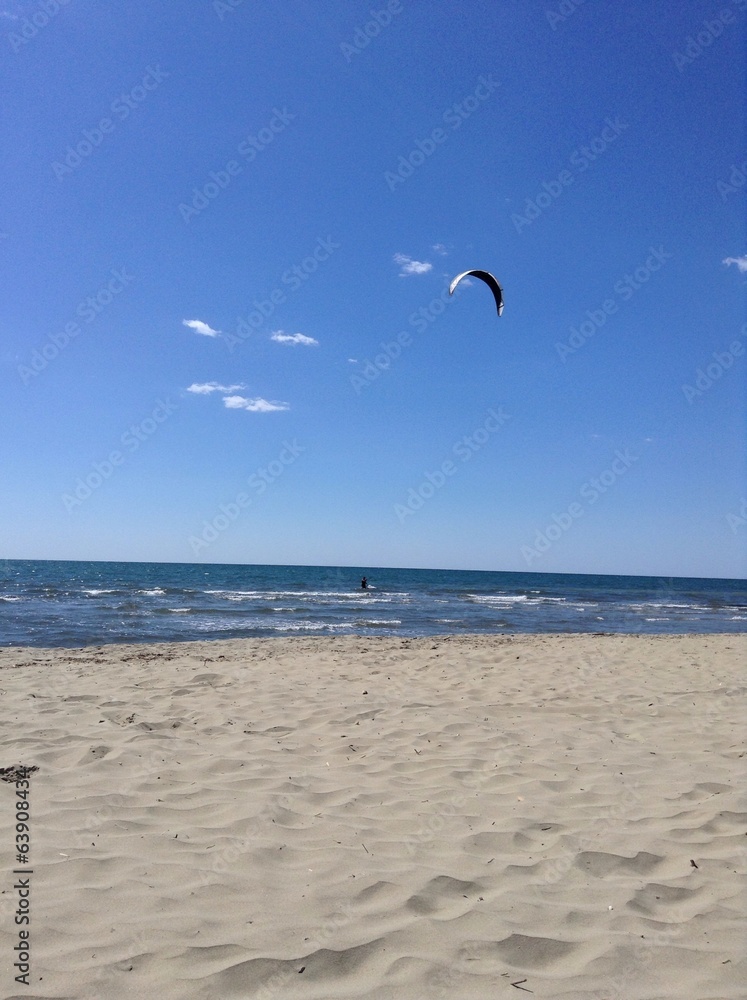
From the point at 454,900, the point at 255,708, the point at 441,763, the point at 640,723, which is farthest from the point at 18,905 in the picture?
the point at 640,723

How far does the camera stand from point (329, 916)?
114 inches

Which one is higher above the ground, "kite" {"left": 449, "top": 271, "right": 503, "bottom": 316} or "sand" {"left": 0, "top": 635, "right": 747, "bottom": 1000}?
"kite" {"left": 449, "top": 271, "right": 503, "bottom": 316}

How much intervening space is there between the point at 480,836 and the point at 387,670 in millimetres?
5768

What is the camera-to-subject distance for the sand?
2561mm

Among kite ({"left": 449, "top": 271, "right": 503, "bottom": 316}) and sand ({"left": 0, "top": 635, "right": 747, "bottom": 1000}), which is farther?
kite ({"left": 449, "top": 271, "right": 503, "bottom": 316})

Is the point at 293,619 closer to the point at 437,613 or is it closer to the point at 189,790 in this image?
the point at 437,613

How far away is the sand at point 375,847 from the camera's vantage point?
2.56 meters

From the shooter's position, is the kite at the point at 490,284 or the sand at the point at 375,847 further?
the kite at the point at 490,284

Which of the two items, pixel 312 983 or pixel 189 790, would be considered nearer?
pixel 312 983

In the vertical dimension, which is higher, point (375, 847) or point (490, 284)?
point (490, 284)

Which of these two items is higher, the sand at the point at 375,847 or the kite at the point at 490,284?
the kite at the point at 490,284

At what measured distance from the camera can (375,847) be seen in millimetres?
3533

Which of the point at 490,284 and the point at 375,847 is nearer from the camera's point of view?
the point at 375,847

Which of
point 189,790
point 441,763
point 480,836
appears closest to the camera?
point 480,836
